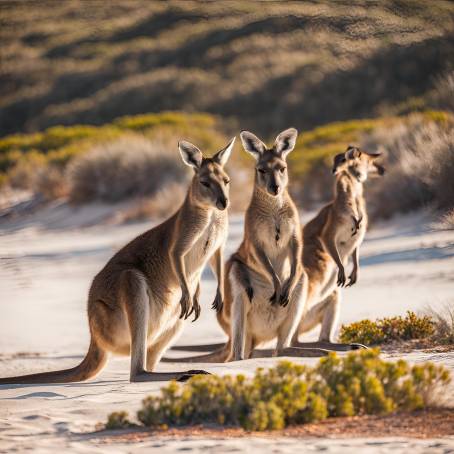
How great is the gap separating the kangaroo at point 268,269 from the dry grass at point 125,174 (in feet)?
42.7

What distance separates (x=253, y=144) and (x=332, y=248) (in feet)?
4.28

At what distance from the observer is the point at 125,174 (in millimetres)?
20438

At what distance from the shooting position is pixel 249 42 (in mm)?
43469

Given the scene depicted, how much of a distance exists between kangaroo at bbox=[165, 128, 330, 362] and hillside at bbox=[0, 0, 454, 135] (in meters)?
25.9

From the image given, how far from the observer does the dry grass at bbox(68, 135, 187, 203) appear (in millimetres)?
20219

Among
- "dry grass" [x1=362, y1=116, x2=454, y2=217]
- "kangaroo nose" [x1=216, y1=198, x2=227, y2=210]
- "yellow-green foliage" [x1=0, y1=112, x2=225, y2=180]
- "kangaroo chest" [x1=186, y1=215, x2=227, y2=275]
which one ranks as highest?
"yellow-green foliage" [x1=0, y1=112, x2=225, y2=180]

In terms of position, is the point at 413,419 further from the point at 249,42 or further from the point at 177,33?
the point at 177,33

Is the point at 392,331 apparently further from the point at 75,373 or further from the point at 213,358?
the point at 75,373

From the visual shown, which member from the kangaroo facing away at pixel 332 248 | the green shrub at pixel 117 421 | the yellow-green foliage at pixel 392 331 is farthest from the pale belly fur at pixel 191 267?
the yellow-green foliage at pixel 392 331

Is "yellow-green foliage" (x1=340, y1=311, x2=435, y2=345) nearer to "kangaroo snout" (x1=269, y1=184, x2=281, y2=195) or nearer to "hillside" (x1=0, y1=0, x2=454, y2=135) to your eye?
"kangaroo snout" (x1=269, y1=184, x2=281, y2=195)

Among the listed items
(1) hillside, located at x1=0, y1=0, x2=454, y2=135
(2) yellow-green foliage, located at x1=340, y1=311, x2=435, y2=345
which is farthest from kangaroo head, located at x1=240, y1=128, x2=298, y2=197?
(1) hillside, located at x1=0, y1=0, x2=454, y2=135

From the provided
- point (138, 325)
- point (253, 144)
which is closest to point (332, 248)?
point (253, 144)

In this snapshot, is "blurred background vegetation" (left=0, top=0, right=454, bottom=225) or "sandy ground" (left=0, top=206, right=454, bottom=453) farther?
"blurred background vegetation" (left=0, top=0, right=454, bottom=225)

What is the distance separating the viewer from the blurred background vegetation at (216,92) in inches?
516
